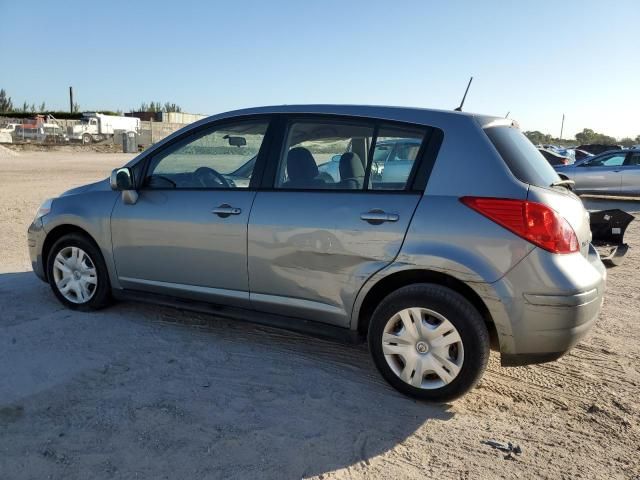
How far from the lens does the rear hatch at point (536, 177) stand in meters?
3.19

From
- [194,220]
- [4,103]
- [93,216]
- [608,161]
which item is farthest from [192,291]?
[4,103]

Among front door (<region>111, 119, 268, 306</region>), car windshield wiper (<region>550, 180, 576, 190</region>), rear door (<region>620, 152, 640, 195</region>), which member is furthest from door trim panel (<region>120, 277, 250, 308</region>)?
rear door (<region>620, 152, 640, 195</region>)

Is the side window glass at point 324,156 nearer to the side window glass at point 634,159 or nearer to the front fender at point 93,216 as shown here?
the front fender at point 93,216

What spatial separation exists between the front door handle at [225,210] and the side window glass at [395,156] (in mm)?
1015

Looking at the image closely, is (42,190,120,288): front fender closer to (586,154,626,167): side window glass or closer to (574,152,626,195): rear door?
(574,152,626,195): rear door

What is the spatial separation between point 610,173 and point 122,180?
47.0 ft

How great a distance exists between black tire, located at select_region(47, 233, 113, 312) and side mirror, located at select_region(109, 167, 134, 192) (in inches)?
24.7

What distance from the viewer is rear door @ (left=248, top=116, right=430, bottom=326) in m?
3.44

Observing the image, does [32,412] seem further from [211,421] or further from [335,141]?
[335,141]

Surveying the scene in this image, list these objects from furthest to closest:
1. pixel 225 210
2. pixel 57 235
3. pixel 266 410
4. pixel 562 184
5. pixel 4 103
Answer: pixel 4 103, pixel 57 235, pixel 225 210, pixel 562 184, pixel 266 410

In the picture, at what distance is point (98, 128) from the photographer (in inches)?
2026

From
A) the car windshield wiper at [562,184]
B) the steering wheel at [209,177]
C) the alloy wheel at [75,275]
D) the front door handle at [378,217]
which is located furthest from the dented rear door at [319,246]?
the alloy wheel at [75,275]

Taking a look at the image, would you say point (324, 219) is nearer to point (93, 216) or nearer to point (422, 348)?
point (422, 348)

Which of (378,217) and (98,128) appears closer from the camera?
A: (378,217)
